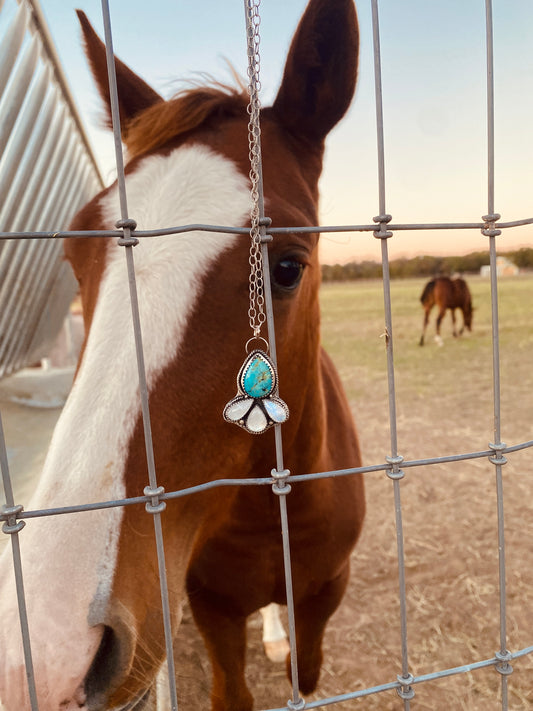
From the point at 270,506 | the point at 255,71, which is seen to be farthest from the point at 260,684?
the point at 255,71

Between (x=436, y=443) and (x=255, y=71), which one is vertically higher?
(x=255, y=71)

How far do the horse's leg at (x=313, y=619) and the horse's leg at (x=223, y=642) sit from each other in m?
0.22

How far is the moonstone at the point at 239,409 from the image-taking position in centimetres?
→ 75

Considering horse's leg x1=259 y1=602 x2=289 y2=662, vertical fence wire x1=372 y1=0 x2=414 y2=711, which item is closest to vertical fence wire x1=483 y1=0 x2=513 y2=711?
vertical fence wire x1=372 y1=0 x2=414 y2=711

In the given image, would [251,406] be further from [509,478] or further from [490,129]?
[509,478]

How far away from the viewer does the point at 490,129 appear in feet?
2.81

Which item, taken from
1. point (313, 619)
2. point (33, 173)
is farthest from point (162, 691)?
point (33, 173)

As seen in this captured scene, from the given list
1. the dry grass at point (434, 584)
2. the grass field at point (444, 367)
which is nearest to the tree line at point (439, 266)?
the grass field at point (444, 367)

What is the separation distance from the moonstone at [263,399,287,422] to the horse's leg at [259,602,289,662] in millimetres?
1771

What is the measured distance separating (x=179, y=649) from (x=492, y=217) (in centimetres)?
226

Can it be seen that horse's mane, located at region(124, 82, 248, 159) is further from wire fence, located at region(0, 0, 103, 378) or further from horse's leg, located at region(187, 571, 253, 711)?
horse's leg, located at region(187, 571, 253, 711)

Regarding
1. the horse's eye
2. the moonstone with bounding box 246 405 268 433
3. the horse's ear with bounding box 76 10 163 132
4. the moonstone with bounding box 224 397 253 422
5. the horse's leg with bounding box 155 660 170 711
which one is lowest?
the horse's leg with bounding box 155 660 170 711

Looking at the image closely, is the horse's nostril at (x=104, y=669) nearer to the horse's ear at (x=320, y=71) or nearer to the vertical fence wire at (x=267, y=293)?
the vertical fence wire at (x=267, y=293)

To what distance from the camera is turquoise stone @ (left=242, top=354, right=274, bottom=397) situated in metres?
0.75
